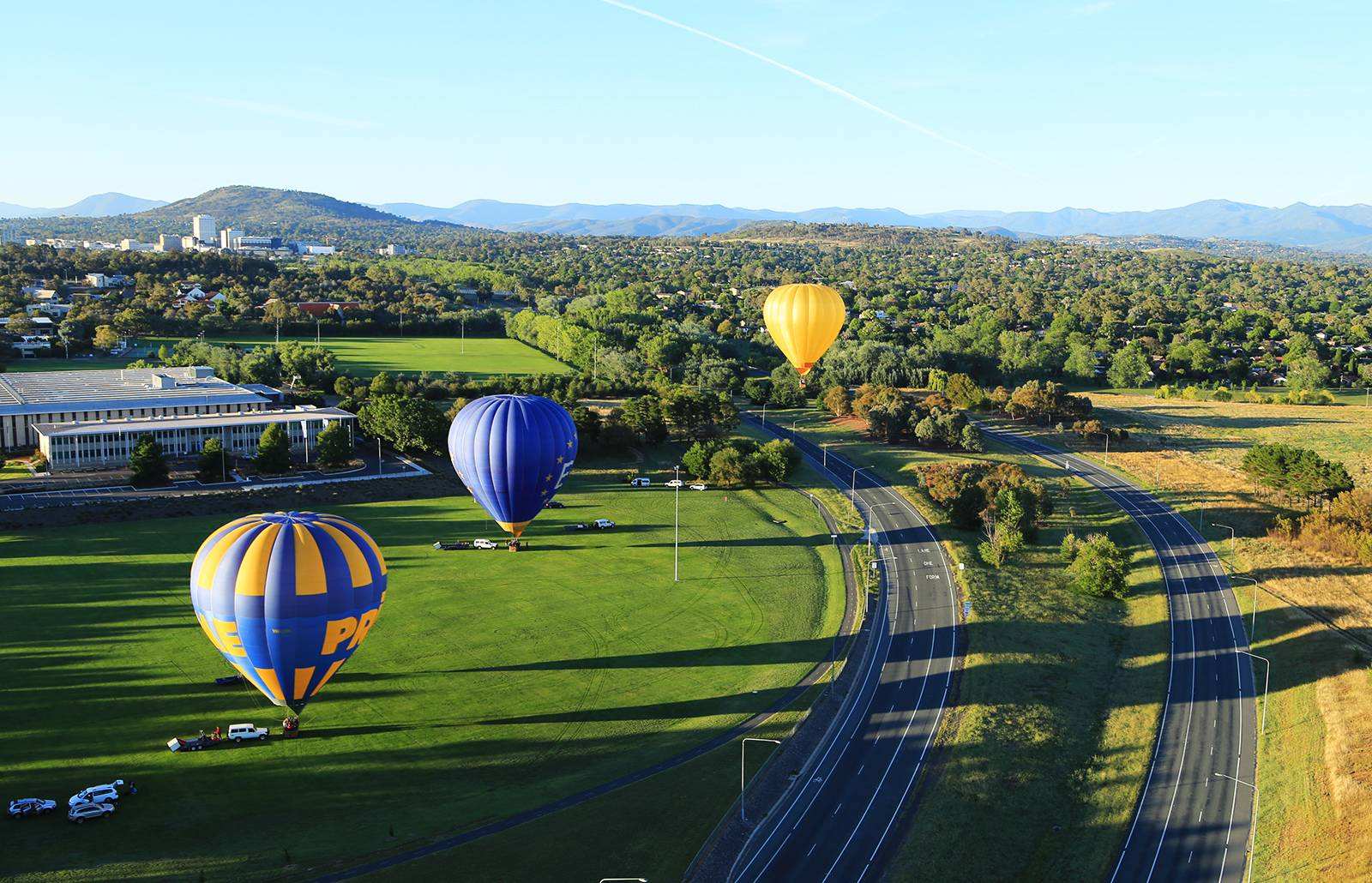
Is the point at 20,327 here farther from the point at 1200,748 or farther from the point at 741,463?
the point at 1200,748

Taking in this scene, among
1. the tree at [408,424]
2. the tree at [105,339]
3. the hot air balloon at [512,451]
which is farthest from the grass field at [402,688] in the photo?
the tree at [105,339]

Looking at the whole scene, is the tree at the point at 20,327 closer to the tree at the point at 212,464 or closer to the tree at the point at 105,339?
the tree at the point at 105,339

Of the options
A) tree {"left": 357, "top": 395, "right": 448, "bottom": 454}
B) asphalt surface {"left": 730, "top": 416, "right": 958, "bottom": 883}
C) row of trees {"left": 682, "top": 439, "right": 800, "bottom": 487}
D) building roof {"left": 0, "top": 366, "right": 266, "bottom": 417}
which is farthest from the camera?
building roof {"left": 0, "top": 366, "right": 266, "bottom": 417}

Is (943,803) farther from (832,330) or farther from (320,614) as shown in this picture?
(832,330)

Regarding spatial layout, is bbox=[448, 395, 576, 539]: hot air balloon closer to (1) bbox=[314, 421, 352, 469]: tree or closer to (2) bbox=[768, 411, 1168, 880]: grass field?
(2) bbox=[768, 411, 1168, 880]: grass field

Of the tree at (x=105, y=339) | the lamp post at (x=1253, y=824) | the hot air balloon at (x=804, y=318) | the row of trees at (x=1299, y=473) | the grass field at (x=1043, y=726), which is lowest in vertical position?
the lamp post at (x=1253, y=824)

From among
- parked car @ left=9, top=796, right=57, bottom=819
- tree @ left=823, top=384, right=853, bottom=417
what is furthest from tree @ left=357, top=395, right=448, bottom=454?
parked car @ left=9, top=796, right=57, bottom=819
